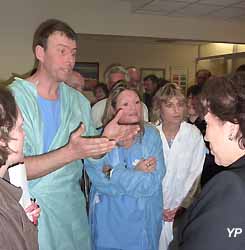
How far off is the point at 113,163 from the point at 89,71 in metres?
5.66

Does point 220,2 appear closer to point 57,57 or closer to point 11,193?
point 57,57

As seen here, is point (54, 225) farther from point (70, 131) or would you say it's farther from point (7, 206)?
point (7, 206)

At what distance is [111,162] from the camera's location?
1.97 meters

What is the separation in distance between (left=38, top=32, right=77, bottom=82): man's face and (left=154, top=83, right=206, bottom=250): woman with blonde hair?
100 cm

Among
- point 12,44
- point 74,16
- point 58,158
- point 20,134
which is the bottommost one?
point 58,158

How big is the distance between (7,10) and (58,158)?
329 cm

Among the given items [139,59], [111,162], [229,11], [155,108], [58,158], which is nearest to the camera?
[58,158]

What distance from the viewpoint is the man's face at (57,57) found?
1650 millimetres

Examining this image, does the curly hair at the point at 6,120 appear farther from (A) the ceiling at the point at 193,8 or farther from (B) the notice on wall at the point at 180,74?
(B) the notice on wall at the point at 180,74

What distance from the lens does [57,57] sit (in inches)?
→ 65.1

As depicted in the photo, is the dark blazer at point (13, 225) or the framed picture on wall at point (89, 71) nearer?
the dark blazer at point (13, 225)

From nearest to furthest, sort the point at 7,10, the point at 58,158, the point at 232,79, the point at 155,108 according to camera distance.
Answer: the point at 232,79, the point at 58,158, the point at 155,108, the point at 7,10

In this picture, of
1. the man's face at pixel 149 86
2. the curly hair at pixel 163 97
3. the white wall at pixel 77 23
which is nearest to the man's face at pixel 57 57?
the curly hair at pixel 163 97

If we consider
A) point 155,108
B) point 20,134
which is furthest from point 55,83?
point 155,108
